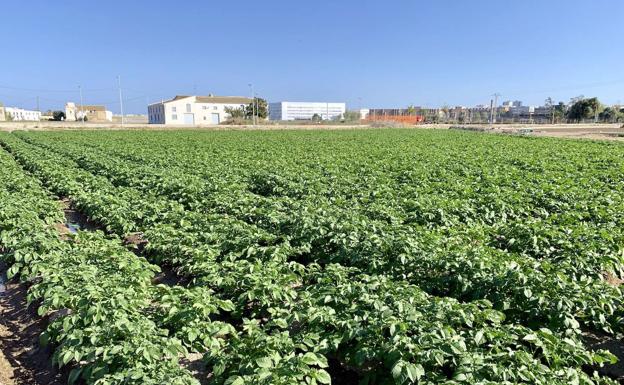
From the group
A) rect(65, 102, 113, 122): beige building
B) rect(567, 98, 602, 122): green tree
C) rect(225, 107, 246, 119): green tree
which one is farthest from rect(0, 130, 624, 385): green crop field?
rect(65, 102, 113, 122): beige building

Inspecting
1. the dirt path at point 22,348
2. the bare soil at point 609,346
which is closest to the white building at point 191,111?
the dirt path at point 22,348

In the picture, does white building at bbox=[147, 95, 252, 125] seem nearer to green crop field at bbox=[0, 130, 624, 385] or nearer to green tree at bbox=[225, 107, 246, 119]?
green tree at bbox=[225, 107, 246, 119]

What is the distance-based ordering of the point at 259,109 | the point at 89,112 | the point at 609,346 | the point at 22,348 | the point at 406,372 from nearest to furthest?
the point at 406,372, the point at 609,346, the point at 22,348, the point at 259,109, the point at 89,112

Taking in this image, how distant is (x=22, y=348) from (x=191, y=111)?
10790cm

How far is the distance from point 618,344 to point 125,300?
5488mm

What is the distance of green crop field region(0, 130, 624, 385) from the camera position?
3568 millimetres

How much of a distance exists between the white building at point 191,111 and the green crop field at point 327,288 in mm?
100579

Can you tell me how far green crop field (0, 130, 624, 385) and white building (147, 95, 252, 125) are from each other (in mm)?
100579

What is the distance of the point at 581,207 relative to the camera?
9.21 metres

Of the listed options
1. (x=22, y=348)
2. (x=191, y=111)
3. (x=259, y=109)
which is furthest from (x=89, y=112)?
(x=22, y=348)

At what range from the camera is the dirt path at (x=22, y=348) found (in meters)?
4.55

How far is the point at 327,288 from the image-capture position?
15.5 feet

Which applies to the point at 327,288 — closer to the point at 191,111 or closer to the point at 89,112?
the point at 191,111

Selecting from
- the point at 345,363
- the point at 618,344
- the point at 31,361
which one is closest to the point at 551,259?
the point at 618,344
